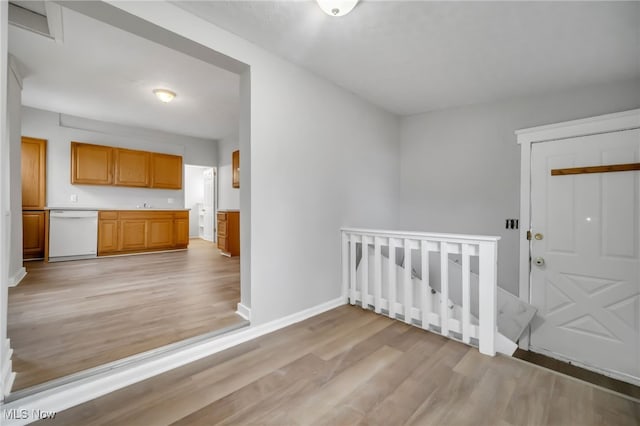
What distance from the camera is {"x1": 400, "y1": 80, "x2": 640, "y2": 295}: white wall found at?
9.64 ft

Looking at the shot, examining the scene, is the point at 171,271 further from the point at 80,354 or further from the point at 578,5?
the point at 578,5

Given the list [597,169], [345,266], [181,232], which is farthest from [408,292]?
[181,232]

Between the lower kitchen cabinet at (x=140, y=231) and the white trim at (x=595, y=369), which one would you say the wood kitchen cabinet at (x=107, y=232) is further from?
the white trim at (x=595, y=369)

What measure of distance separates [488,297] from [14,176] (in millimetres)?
5027

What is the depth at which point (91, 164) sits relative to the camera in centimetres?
502

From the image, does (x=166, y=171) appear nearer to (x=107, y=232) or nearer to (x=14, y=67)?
(x=107, y=232)

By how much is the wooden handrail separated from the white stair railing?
1811mm

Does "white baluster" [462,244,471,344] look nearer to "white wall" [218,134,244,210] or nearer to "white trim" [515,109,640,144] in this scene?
"white trim" [515,109,640,144]

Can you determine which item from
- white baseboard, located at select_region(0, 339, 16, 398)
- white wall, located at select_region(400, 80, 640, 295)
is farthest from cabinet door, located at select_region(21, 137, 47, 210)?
white wall, located at select_region(400, 80, 640, 295)

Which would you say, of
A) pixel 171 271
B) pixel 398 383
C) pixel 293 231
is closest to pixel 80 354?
pixel 293 231

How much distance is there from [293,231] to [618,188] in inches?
128

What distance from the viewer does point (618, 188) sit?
270 centimetres

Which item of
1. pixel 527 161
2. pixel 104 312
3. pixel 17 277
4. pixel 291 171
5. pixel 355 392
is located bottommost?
pixel 355 392

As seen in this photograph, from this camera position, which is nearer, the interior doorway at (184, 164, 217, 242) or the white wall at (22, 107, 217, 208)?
the white wall at (22, 107, 217, 208)
